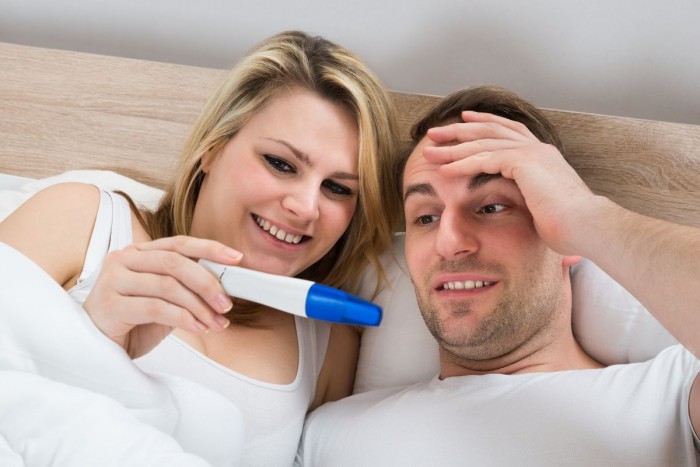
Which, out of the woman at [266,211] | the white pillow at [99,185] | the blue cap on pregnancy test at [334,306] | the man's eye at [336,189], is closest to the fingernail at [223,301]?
the blue cap on pregnancy test at [334,306]

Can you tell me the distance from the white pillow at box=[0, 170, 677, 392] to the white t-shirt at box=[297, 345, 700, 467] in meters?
0.09

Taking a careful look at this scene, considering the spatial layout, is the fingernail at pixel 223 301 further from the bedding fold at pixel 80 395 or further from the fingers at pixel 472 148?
the fingers at pixel 472 148

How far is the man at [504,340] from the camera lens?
1.00 metres

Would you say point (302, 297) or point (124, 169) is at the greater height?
point (302, 297)

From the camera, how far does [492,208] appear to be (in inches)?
45.4

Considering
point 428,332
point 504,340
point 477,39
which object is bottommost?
point 428,332

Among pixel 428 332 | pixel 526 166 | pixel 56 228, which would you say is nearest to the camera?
pixel 526 166

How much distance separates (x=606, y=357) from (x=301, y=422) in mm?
573

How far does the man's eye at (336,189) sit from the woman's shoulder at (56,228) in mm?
417

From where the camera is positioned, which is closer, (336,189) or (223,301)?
(223,301)

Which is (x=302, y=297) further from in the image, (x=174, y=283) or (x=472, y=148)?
(x=472, y=148)

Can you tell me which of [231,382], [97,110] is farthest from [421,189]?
[97,110]

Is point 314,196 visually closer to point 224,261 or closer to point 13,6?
point 224,261

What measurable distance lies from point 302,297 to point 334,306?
0.14ft
